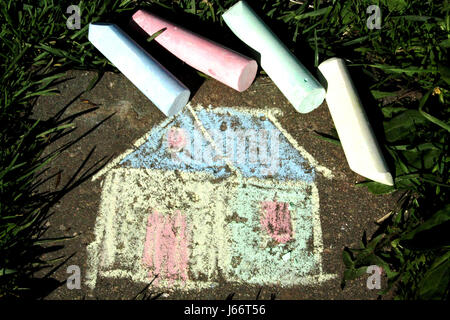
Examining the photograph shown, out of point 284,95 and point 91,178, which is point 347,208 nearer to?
point 284,95

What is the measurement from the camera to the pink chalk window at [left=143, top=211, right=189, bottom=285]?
254 cm

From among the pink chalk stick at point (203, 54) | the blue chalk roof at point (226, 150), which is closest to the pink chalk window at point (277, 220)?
the blue chalk roof at point (226, 150)

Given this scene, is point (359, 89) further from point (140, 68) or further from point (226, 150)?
point (140, 68)

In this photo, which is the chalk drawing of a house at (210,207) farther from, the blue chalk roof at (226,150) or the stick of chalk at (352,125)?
the stick of chalk at (352,125)

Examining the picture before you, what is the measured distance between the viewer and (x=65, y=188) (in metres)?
2.67

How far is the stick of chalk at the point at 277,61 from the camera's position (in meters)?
2.65

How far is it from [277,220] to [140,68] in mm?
1198

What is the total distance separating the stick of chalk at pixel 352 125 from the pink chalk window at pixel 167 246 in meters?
1.05

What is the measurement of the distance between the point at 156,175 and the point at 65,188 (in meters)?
0.53

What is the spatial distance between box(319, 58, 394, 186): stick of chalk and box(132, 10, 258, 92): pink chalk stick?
0.48m

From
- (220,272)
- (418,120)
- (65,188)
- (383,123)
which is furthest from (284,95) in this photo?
(65,188)

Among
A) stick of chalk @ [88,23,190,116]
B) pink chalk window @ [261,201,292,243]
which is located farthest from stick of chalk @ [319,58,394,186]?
stick of chalk @ [88,23,190,116]

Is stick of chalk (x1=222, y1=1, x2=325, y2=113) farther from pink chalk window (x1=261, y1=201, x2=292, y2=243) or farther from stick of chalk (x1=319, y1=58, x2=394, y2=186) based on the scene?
pink chalk window (x1=261, y1=201, x2=292, y2=243)

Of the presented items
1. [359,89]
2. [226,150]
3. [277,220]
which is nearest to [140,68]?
[226,150]
